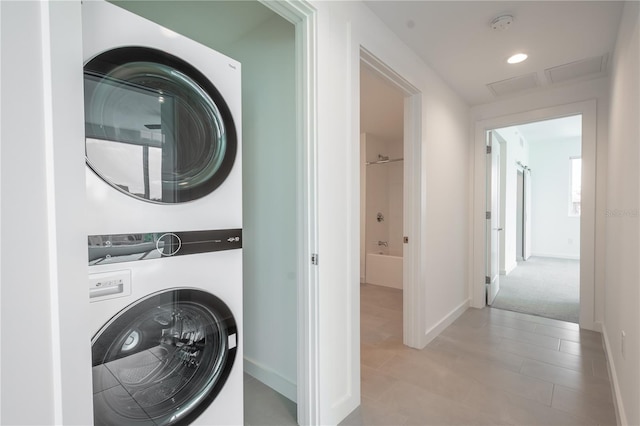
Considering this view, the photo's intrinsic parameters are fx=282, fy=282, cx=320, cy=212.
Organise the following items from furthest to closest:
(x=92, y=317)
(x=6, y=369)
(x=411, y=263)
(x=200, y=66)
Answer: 1. (x=411, y=263)
2. (x=200, y=66)
3. (x=92, y=317)
4. (x=6, y=369)

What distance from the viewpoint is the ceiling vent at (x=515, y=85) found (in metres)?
2.71

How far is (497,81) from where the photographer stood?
2.76 m

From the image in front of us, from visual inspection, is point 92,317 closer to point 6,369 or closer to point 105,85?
point 6,369

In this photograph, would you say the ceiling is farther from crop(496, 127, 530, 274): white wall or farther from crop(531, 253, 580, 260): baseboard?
crop(531, 253, 580, 260): baseboard

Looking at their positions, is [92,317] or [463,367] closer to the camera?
[92,317]

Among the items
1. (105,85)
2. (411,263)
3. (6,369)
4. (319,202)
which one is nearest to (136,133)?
(105,85)

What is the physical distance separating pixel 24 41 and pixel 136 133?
401 mm

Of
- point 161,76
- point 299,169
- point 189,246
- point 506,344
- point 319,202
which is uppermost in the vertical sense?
point 161,76

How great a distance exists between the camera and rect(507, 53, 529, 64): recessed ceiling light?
230cm

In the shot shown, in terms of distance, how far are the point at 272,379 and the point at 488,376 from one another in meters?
1.50

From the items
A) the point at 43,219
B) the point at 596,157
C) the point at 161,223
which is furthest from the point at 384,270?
the point at 43,219

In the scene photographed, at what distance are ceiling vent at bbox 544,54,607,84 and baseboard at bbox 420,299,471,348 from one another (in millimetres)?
2480

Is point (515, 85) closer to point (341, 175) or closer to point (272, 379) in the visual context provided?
point (341, 175)

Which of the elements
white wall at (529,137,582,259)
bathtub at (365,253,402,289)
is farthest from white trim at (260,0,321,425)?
white wall at (529,137,582,259)
